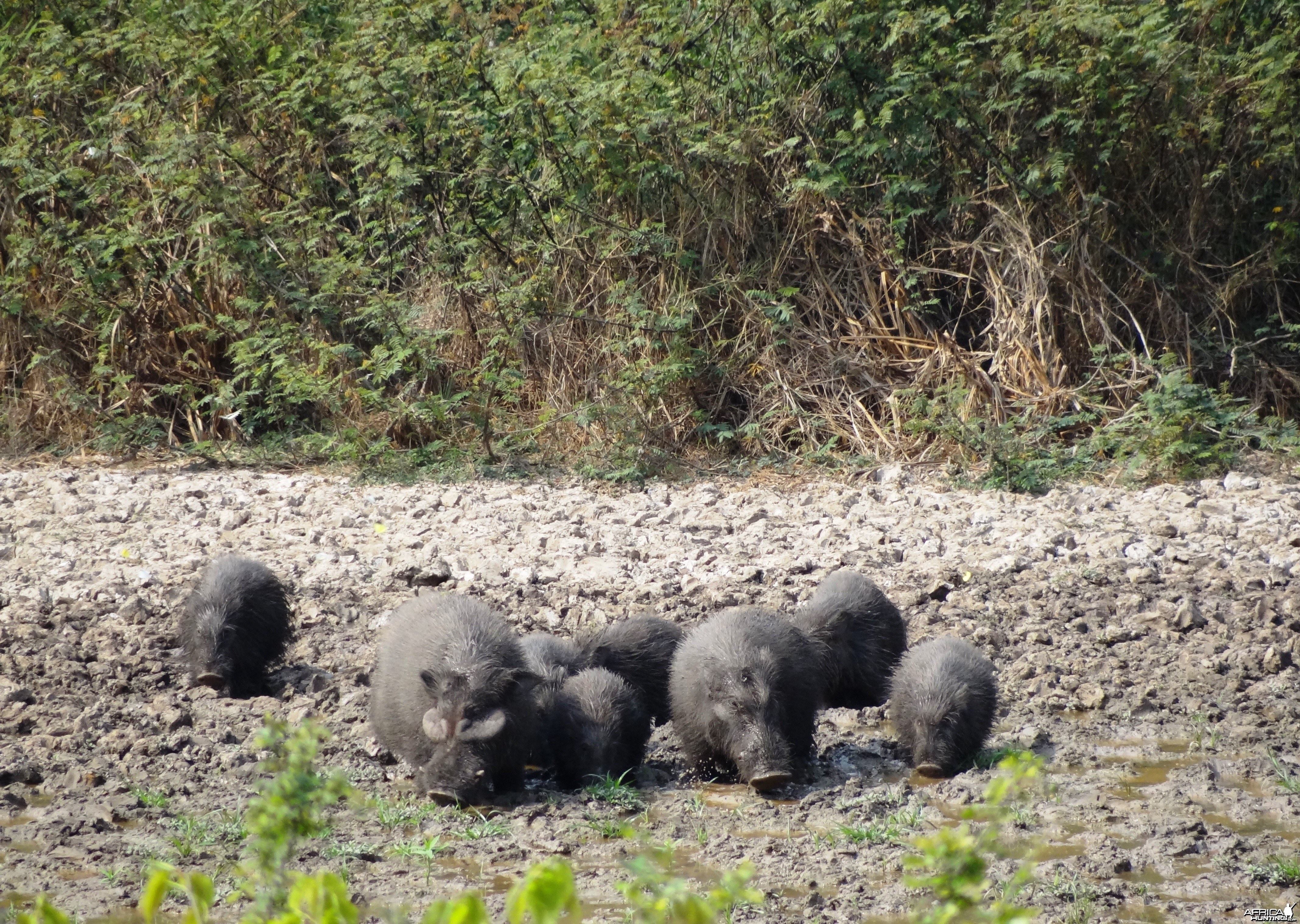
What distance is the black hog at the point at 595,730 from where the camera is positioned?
16.1ft

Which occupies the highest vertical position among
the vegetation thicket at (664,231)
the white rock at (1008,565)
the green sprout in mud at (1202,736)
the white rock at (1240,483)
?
the vegetation thicket at (664,231)

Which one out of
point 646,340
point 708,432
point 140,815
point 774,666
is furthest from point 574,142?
point 140,815

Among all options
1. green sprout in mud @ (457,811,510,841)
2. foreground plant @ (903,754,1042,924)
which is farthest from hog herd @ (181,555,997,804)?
A: foreground plant @ (903,754,1042,924)

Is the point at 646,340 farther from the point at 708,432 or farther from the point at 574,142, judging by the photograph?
the point at 574,142

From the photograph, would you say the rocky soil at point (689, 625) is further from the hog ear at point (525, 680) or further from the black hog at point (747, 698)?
the hog ear at point (525, 680)

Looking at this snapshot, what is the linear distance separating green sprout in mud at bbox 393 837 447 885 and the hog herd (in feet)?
1.09

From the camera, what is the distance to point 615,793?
15.5 feet

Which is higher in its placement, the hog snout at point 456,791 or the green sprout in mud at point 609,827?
the hog snout at point 456,791

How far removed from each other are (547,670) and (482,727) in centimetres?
82

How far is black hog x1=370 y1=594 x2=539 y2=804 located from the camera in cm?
455

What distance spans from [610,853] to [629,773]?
34.3 inches

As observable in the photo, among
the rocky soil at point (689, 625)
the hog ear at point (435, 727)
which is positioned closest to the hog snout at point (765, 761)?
the rocky soil at point (689, 625)

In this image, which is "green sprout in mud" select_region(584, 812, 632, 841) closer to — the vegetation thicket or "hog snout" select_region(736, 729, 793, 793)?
"hog snout" select_region(736, 729, 793, 793)

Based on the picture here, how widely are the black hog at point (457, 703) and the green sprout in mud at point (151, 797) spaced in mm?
807
